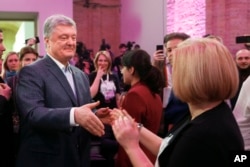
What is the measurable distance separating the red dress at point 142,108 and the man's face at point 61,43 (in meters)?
0.61

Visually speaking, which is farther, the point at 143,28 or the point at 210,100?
the point at 143,28

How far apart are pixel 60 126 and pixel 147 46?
8529 millimetres

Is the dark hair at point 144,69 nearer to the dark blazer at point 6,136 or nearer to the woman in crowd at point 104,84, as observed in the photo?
the dark blazer at point 6,136

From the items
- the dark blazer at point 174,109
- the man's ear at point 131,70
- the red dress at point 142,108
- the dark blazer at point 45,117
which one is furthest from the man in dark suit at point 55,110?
the dark blazer at point 174,109

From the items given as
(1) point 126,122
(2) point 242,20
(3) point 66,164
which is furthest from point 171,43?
(2) point 242,20

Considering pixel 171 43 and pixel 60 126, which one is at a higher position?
pixel 171 43

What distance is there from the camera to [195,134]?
142 centimetres

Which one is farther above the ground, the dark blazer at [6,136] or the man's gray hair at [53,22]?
the man's gray hair at [53,22]

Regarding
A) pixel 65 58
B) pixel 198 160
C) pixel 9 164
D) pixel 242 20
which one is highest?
pixel 242 20

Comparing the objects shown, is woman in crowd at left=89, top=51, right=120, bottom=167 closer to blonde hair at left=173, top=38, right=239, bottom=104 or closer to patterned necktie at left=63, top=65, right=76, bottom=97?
patterned necktie at left=63, top=65, right=76, bottom=97

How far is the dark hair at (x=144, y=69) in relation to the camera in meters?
3.00

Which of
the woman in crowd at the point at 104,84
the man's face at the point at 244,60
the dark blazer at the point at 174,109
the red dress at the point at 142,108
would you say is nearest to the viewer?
the red dress at the point at 142,108

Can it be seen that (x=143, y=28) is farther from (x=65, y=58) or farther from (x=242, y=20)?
(x=65, y=58)

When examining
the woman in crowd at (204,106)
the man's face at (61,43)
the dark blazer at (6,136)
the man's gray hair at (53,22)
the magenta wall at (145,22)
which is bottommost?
the dark blazer at (6,136)
